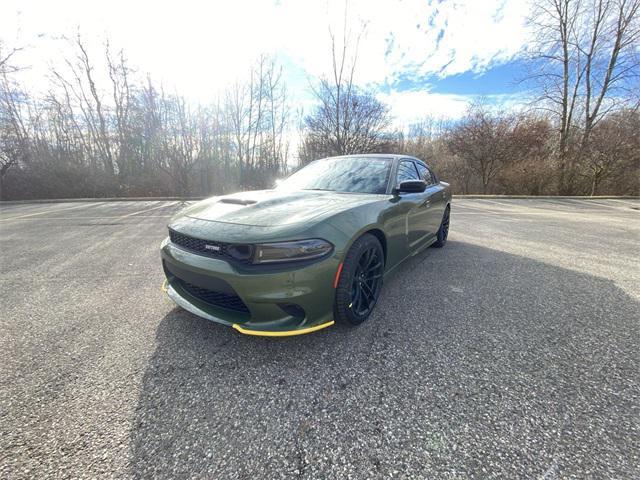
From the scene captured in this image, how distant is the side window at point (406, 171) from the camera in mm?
3205

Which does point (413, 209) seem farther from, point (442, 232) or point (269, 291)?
point (269, 291)

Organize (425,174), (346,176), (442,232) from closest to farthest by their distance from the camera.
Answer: (346,176) → (425,174) → (442,232)

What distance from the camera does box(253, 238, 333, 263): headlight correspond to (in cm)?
178

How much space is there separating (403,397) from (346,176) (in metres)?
2.27

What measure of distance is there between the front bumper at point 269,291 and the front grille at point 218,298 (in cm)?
2

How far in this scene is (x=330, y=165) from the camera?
11.4ft

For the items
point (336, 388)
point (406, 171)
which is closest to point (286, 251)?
point (336, 388)

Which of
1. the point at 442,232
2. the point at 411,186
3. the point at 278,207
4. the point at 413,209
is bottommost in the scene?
the point at 442,232

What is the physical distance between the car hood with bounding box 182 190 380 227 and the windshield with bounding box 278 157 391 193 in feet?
0.74

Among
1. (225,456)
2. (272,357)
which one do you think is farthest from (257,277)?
(225,456)

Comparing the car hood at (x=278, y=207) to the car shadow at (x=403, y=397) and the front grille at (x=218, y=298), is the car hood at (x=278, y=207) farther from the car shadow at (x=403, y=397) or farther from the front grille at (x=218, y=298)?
the car shadow at (x=403, y=397)

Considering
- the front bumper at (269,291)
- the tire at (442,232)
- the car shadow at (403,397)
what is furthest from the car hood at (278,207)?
the tire at (442,232)

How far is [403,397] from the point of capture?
5.11ft

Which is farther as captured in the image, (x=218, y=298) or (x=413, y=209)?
(x=413, y=209)
